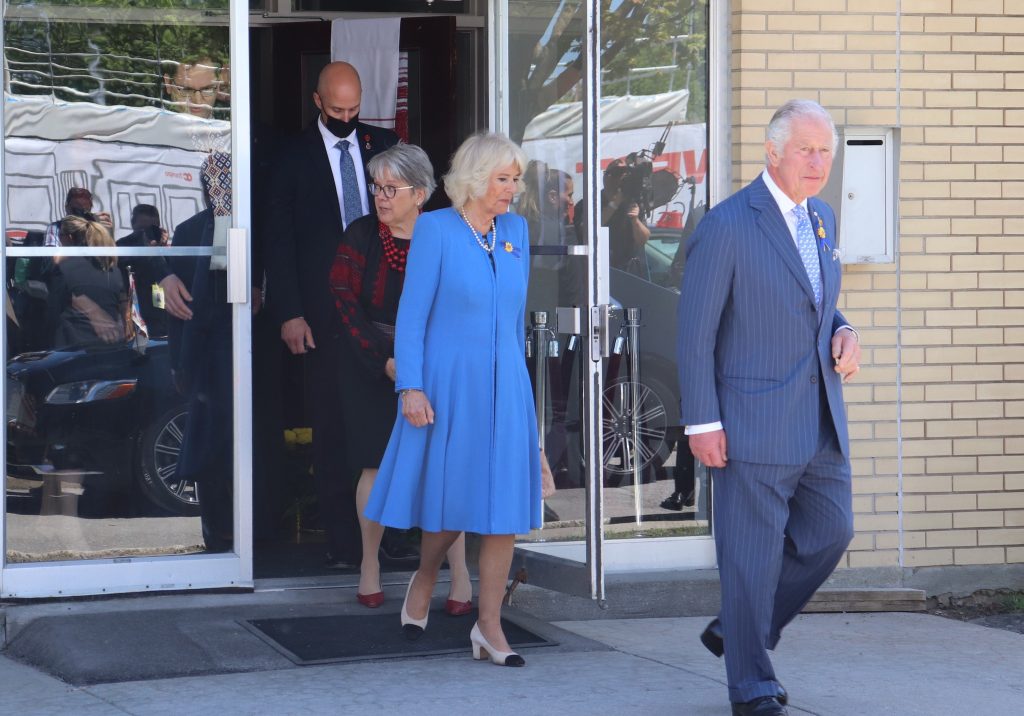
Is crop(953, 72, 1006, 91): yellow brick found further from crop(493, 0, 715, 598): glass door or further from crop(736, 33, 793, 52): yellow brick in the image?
crop(493, 0, 715, 598): glass door

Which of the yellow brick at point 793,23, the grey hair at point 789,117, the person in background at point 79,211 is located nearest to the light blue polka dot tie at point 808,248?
the grey hair at point 789,117

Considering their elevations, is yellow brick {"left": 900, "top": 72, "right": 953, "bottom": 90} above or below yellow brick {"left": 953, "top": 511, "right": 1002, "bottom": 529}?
above

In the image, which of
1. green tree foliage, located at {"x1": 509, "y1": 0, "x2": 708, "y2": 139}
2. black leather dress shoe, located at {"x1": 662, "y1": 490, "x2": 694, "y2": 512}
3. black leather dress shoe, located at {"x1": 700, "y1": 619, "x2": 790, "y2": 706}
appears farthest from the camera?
black leather dress shoe, located at {"x1": 662, "y1": 490, "x2": 694, "y2": 512}

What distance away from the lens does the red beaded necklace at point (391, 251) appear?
5.53 metres

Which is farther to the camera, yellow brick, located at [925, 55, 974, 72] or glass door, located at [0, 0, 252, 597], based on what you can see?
yellow brick, located at [925, 55, 974, 72]

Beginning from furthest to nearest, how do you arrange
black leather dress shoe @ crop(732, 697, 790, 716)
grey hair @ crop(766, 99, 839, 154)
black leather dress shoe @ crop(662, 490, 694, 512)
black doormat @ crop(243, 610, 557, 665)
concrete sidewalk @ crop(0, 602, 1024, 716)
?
black leather dress shoe @ crop(662, 490, 694, 512)
black doormat @ crop(243, 610, 557, 665)
concrete sidewalk @ crop(0, 602, 1024, 716)
grey hair @ crop(766, 99, 839, 154)
black leather dress shoe @ crop(732, 697, 790, 716)

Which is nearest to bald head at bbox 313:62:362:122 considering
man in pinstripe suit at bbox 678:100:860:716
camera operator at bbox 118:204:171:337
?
camera operator at bbox 118:204:171:337

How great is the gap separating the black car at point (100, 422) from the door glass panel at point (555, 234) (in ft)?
4.57

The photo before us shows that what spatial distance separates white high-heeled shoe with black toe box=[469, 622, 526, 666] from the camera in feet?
16.1

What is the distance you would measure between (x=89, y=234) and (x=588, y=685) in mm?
2492

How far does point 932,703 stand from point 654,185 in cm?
247

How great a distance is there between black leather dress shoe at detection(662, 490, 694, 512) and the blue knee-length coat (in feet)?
4.68

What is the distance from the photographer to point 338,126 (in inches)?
242

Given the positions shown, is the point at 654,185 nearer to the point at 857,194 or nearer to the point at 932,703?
the point at 857,194
